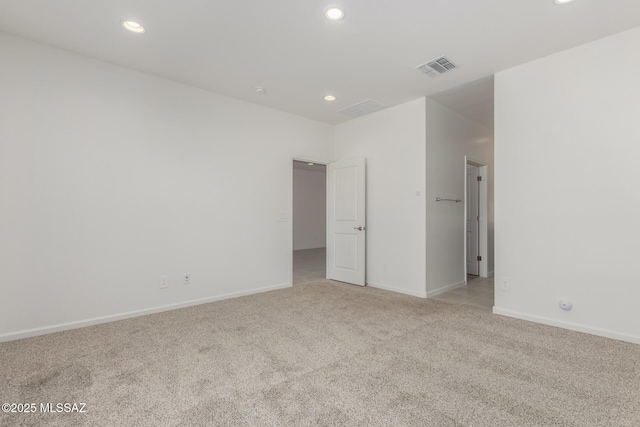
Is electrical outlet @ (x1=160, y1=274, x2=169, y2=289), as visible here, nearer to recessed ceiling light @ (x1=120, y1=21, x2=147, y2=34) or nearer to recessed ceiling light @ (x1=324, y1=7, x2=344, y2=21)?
recessed ceiling light @ (x1=120, y1=21, x2=147, y2=34)

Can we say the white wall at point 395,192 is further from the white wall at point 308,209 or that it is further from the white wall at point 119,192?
the white wall at point 308,209

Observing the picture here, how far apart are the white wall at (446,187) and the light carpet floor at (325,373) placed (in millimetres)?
1167

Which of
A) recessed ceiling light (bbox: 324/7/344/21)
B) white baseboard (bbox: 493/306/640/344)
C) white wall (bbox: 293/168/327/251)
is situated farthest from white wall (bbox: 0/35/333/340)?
white wall (bbox: 293/168/327/251)

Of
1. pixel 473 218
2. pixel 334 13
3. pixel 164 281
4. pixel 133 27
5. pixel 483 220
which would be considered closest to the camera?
pixel 334 13

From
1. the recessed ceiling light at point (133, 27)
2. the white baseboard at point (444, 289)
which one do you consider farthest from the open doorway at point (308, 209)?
the recessed ceiling light at point (133, 27)

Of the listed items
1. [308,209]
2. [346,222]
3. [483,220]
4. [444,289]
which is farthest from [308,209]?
[444,289]

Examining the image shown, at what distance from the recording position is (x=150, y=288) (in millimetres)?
3420

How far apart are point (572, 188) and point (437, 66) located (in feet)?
5.81

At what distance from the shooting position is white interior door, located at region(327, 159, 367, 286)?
15.6ft

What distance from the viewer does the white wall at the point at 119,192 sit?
8.95 feet

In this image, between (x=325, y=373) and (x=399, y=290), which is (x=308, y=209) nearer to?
(x=399, y=290)

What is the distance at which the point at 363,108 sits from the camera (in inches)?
176

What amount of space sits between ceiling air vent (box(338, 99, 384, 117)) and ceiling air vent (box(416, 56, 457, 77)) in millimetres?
→ 1004

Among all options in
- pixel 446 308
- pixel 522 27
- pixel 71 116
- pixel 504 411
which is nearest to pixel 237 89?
pixel 71 116
